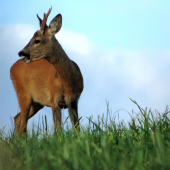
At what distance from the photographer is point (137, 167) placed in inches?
74.2

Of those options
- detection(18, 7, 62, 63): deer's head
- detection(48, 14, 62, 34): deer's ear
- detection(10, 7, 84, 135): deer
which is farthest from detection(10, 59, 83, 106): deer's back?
detection(48, 14, 62, 34): deer's ear

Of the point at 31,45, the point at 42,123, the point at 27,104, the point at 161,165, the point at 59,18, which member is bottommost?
the point at 161,165

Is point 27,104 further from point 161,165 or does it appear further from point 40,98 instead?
point 161,165

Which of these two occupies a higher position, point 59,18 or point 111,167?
point 59,18

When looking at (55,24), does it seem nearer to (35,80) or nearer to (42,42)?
(42,42)

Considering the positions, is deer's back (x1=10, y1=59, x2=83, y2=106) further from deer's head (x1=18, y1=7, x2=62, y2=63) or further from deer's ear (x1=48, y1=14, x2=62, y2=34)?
deer's ear (x1=48, y1=14, x2=62, y2=34)

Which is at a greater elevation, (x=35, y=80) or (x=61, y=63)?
(x=35, y=80)

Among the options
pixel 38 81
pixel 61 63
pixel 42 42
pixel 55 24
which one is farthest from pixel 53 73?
pixel 55 24

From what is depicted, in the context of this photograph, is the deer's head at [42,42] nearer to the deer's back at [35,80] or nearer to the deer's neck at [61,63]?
the deer's neck at [61,63]

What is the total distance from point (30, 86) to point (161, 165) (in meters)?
5.40

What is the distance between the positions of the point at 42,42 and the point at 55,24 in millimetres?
441

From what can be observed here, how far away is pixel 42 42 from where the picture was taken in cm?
579

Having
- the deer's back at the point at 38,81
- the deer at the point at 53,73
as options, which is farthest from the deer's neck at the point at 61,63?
the deer's back at the point at 38,81

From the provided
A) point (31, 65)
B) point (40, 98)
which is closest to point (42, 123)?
point (40, 98)
